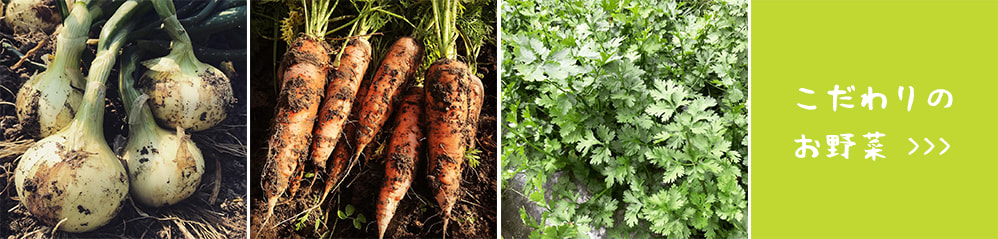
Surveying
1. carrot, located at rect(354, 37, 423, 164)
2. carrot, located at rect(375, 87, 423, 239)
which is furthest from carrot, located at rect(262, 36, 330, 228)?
carrot, located at rect(375, 87, 423, 239)

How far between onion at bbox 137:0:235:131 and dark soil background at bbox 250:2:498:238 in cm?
11

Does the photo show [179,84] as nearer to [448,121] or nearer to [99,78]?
[99,78]

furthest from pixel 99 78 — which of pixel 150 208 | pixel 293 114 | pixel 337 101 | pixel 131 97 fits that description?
pixel 337 101

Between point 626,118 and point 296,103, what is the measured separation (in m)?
1.03

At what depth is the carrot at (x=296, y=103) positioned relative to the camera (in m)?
1.41

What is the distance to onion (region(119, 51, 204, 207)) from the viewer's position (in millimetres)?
1343

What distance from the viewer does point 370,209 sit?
1476 mm

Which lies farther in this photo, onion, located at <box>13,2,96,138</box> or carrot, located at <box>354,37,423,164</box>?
carrot, located at <box>354,37,423,164</box>

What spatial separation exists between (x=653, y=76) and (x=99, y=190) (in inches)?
68.8

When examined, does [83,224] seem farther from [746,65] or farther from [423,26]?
[746,65]

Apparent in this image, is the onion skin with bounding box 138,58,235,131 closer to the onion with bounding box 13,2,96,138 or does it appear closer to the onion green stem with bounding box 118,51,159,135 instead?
the onion green stem with bounding box 118,51,159,135

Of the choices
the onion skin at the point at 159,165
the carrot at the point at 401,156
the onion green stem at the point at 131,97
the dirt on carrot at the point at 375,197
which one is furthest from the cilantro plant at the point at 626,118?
the onion green stem at the point at 131,97

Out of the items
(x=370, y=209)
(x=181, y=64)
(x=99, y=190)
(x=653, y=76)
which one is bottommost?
(x=370, y=209)
